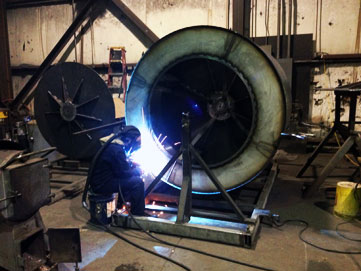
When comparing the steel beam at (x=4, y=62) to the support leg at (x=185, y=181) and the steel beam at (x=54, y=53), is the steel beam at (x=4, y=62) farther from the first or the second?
the support leg at (x=185, y=181)

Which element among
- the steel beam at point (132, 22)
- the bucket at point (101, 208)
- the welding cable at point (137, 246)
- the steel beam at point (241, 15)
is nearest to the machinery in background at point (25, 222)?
the welding cable at point (137, 246)

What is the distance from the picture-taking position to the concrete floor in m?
2.29

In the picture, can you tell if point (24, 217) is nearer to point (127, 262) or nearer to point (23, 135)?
point (127, 262)

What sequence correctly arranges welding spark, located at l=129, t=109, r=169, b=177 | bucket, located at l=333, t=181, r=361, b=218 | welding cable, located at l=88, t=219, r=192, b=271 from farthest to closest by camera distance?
welding spark, located at l=129, t=109, r=169, b=177, bucket, located at l=333, t=181, r=361, b=218, welding cable, located at l=88, t=219, r=192, b=271

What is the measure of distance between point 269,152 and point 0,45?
728cm

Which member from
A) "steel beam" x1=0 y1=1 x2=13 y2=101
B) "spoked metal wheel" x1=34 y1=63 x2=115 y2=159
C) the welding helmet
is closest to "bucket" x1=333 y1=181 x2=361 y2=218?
the welding helmet

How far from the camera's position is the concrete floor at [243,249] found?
7.50ft

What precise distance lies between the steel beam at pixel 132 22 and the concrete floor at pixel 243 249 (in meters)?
4.34

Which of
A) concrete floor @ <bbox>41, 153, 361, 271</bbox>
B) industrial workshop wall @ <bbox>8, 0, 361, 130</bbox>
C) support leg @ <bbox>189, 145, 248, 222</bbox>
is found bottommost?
concrete floor @ <bbox>41, 153, 361, 271</bbox>

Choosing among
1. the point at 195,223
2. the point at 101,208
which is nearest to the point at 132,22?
the point at 101,208

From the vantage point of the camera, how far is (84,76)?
443 centimetres

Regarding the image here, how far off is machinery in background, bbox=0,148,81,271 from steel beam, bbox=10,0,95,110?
5.61 m

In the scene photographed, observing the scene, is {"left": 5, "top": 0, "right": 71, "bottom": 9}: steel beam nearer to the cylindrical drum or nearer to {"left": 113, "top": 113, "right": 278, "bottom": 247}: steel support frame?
the cylindrical drum

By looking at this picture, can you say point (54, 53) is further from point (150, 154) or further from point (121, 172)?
point (121, 172)
